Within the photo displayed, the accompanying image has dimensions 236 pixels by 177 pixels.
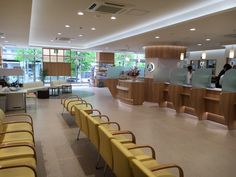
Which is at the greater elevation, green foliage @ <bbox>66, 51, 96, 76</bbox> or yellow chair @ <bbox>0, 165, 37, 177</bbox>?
green foliage @ <bbox>66, 51, 96, 76</bbox>

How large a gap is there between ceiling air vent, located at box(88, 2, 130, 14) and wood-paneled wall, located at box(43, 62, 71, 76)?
1069 centimetres

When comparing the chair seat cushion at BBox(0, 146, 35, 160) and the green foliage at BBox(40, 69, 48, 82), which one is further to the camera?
the green foliage at BBox(40, 69, 48, 82)

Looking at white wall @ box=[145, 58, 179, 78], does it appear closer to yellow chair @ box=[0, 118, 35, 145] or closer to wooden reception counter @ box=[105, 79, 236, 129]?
wooden reception counter @ box=[105, 79, 236, 129]

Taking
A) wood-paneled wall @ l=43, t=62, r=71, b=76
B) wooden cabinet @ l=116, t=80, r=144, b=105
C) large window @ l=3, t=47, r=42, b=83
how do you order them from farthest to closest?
1. large window @ l=3, t=47, r=42, b=83
2. wood-paneled wall @ l=43, t=62, r=71, b=76
3. wooden cabinet @ l=116, t=80, r=144, b=105

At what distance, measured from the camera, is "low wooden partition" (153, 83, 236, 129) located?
5.69 metres

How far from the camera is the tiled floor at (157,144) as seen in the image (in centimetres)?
336

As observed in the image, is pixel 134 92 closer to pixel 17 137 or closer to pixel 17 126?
pixel 17 126

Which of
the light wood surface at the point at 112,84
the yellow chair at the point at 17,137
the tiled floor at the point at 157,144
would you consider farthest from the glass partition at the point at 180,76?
the yellow chair at the point at 17,137

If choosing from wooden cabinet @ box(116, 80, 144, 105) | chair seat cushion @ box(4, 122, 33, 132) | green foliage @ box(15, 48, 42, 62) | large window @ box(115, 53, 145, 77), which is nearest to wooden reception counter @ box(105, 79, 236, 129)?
wooden cabinet @ box(116, 80, 144, 105)

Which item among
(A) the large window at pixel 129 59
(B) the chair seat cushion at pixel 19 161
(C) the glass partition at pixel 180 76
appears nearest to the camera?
(B) the chair seat cushion at pixel 19 161

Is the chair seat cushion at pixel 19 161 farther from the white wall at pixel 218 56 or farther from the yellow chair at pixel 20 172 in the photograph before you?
the white wall at pixel 218 56

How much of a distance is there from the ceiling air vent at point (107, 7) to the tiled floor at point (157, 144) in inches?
122

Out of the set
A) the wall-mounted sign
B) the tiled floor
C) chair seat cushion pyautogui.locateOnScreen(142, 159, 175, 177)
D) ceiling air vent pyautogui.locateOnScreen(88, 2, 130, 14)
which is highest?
ceiling air vent pyautogui.locateOnScreen(88, 2, 130, 14)

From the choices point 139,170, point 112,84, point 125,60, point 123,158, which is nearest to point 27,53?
point 125,60
